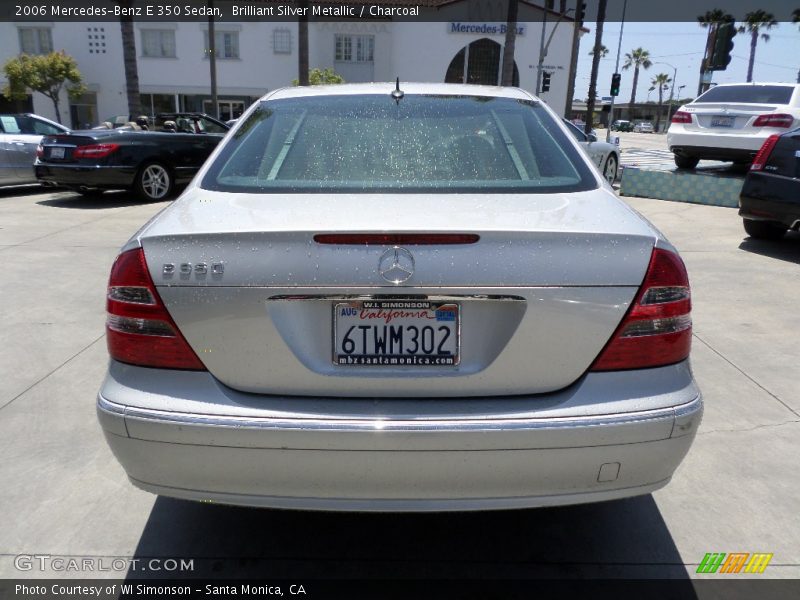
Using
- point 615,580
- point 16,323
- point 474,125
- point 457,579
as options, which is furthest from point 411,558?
point 16,323

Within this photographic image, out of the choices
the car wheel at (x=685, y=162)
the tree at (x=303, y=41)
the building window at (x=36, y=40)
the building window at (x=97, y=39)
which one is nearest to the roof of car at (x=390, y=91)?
the car wheel at (x=685, y=162)

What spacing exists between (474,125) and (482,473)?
1.52m

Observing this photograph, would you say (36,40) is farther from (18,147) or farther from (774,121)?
(774,121)

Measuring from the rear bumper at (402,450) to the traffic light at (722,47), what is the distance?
11156mm

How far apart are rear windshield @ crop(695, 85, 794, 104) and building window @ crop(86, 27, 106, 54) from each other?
129 feet

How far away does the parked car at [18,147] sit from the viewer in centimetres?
1081

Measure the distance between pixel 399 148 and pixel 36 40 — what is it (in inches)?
1848

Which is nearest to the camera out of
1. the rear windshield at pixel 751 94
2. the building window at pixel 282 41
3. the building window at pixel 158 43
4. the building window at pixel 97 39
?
the rear windshield at pixel 751 94

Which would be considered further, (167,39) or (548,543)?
(167,39)

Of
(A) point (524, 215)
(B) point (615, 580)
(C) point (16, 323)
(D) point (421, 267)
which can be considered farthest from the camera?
(C) point (16, 323)

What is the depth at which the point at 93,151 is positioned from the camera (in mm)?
9938

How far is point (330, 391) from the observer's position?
1.83 meters

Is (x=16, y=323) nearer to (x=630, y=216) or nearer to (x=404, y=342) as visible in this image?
(x=404, y=342)

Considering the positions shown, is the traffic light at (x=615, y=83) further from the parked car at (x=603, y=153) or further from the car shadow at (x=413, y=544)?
the car shadow at (x=413, y=544)
